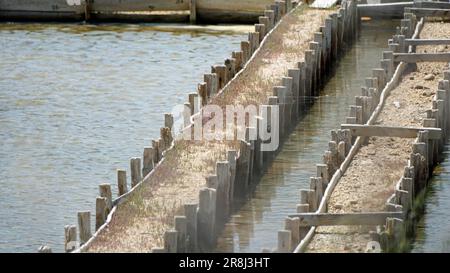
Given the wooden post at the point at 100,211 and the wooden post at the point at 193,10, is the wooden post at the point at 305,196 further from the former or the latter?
the wooden post at the point at 193,10

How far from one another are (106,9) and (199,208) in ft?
69.3

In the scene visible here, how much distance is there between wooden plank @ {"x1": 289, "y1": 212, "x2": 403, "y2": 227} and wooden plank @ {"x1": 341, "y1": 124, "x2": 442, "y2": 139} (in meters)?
5.05

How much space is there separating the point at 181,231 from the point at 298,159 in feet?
25.9

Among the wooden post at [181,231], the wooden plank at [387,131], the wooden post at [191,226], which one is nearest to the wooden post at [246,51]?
the wooden plank at [387,131]

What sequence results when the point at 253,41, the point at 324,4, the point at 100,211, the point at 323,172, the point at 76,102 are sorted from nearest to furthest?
the point at 100,211
the point at 323,172
the point at 76,102
the point at 253,41
the point at 324,4

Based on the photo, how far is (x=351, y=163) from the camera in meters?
28.0

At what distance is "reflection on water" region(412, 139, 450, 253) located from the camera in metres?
25.9

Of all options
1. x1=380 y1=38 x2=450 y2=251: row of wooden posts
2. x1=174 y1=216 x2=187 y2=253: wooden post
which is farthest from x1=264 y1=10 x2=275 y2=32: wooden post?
x1=174 y1=216 x2=187 y2=253: wooden post

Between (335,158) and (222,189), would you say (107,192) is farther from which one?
(335,158)

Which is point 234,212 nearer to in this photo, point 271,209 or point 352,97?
point 271,209

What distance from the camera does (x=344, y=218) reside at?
78.5 ft

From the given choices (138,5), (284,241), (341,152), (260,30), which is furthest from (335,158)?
(138,5)

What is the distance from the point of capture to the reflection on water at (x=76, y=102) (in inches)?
1139
